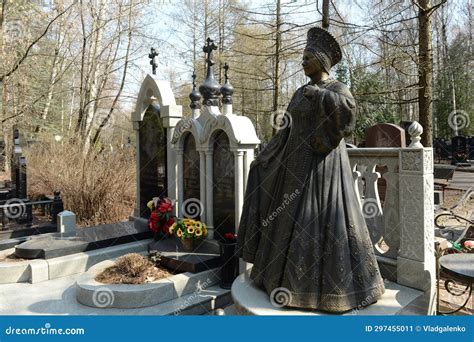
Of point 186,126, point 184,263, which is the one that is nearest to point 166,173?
point 186,126

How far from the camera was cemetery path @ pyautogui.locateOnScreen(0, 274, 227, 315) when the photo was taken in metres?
4.29

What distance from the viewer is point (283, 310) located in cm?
330

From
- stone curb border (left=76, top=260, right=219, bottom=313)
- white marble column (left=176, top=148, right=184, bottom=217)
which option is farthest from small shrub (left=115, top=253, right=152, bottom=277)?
white marble column (left=176, top=148, right=184, bottom=217)

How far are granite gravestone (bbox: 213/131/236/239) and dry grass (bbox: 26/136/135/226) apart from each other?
4365 mm

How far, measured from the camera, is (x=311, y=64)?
3.45 metres

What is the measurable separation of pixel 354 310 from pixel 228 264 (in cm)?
203

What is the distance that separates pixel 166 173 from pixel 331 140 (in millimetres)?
4316

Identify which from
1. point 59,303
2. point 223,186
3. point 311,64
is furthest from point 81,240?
point 311,64

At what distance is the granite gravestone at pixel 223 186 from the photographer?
A: 5469 mm

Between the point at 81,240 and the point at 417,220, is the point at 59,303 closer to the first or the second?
the point at 81,240

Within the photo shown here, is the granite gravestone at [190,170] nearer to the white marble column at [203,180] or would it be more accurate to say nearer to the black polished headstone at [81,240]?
the white marble column at [203,180]

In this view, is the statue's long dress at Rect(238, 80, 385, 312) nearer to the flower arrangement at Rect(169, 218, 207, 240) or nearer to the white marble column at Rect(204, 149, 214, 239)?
the flower arrangement at Rect(169, 218, 207, 240)

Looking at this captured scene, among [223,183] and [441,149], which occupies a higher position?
[441,149]

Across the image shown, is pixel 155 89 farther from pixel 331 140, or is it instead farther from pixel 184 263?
pixel 331 140
